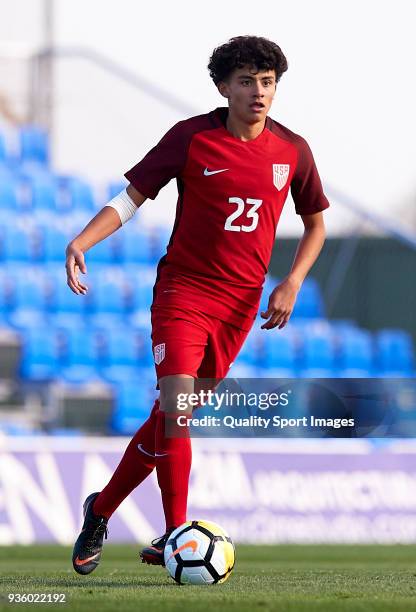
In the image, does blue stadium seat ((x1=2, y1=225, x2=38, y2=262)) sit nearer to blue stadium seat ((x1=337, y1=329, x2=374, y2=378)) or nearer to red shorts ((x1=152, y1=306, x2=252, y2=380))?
blue stadium seat ((x1=337, y1=329, x2=374, y2=378))

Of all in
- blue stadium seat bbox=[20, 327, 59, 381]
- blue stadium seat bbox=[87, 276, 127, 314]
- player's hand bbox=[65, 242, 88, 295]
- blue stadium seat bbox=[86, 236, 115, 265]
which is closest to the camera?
player's hand bbox=[65, 242, 88, 295]

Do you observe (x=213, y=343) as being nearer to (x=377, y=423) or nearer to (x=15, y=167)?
(x=377, y=423)

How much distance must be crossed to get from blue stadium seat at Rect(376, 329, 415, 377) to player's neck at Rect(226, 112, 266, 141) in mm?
9908

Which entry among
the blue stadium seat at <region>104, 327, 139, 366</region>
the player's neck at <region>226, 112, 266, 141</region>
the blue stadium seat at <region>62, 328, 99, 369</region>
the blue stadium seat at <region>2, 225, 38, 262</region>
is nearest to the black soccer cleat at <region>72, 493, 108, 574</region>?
the player's neck at <region>226, 112, 266, 141</region>

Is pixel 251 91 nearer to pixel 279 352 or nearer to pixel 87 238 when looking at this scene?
pixel 87 238

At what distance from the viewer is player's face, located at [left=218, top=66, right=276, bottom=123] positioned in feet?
16.8

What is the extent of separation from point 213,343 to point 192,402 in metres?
0.30

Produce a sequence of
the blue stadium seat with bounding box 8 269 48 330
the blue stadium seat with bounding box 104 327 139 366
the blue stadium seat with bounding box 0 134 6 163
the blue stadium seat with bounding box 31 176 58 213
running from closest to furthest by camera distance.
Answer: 1. the blue stadium seat with bounding box 104 327 139 366
2. the blue stadium seat with bounding box 8 269 48 330
3. the blue stadium seat with bounding box 31 176 58 213
4. the blue stadium seat with bounding box 0 134 6 163

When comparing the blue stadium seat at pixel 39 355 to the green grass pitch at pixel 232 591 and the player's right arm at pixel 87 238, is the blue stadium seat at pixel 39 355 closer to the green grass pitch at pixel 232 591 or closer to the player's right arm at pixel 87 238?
the green grass pitch at pixel 232 591

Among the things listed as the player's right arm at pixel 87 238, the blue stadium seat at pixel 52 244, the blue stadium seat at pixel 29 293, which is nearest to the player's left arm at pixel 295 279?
the player's right arm at pixel 87 238

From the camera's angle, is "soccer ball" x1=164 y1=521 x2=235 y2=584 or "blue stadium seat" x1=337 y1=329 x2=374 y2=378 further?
"blue stadium seat" x1=337 y1=329 x2=374 y2=378

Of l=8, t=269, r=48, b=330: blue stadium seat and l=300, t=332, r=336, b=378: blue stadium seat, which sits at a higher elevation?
l=8, t=269, r=48, b=330: blue stadium seat

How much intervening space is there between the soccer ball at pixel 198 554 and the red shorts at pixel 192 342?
0.58 meters

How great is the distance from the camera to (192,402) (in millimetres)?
5023
